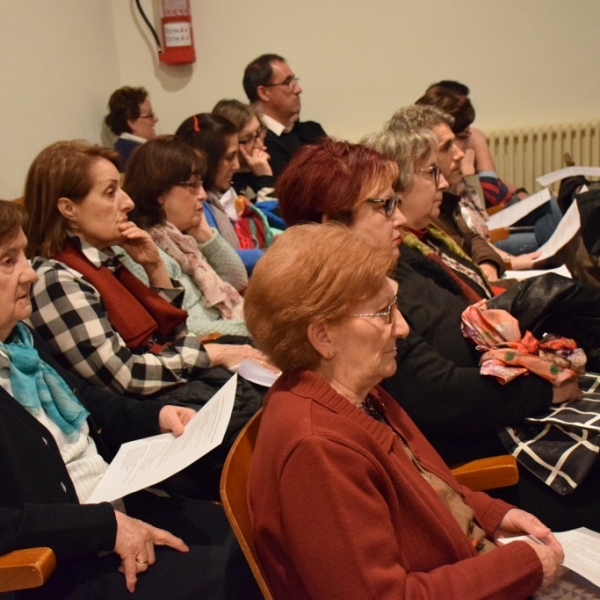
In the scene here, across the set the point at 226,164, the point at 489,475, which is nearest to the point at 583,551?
the point at 489,475

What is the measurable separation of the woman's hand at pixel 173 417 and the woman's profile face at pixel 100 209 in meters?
0.57

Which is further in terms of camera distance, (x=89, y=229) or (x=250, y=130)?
(x=250, y=130)

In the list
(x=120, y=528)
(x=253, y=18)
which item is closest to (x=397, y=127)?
(x=120, y=528)

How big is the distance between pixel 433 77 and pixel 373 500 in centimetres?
499

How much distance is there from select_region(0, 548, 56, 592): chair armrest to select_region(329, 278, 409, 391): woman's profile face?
0.61 metres

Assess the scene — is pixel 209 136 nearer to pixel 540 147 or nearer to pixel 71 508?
pixel 71 508

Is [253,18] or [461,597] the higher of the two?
[253,18]

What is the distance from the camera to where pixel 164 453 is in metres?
1.72

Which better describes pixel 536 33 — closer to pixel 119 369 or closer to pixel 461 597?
pixel 119 369

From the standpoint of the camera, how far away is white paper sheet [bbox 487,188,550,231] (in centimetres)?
390

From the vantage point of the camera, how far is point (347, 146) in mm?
1919

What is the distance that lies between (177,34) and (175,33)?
1 cm

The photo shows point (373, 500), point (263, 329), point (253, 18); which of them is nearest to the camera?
point (373, 500)

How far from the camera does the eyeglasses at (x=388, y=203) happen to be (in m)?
1.87
